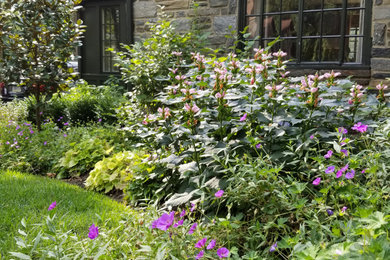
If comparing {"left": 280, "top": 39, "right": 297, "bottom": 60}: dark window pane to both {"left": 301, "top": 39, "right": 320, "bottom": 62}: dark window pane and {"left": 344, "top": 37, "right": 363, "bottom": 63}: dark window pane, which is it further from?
{"left": 344, "top": 37, "right": 363, "bottom": 63}: dark window pane

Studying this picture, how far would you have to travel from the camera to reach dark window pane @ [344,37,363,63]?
562cm

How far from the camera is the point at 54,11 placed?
594 centimetres

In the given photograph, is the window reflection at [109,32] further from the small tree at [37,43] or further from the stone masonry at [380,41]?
the stone masonry at [380,41]

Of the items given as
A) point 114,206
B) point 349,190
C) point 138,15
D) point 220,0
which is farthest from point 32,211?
point 138,15

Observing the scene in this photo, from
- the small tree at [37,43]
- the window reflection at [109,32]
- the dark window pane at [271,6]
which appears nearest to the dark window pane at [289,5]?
the dark window pane at [271,6]

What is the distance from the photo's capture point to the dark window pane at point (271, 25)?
20.4 ft

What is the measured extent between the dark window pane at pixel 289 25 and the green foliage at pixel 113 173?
10.7 ft

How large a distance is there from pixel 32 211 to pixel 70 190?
77cm

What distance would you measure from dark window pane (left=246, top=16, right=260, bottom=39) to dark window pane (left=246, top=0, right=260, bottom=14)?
0.09 meters

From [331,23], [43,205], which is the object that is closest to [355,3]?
[331,23]

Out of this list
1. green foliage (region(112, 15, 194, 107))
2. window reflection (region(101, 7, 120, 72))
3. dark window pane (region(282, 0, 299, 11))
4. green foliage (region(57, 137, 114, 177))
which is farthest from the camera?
window reflection (region(101, 7, 120, 72))

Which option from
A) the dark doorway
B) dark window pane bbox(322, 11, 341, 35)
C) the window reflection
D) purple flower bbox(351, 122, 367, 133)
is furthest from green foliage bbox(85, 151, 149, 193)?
the window reflection

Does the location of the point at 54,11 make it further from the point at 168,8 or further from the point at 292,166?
the point at 292,166

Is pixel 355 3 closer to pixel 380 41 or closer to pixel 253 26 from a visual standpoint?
pixel 380 41
